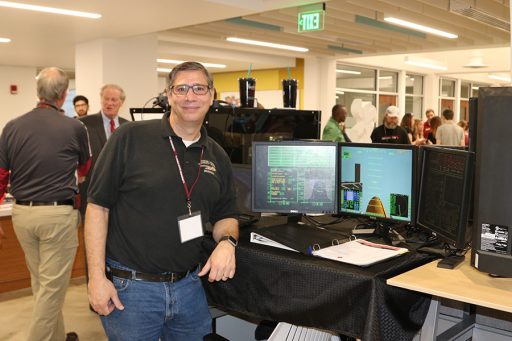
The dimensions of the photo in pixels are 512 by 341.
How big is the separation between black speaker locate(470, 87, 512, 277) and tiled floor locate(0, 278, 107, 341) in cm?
259

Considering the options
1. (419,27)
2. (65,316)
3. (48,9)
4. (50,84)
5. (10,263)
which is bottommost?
(65,316)

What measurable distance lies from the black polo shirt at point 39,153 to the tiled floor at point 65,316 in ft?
3.32

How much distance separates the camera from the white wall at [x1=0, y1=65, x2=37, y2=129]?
39.0 ft

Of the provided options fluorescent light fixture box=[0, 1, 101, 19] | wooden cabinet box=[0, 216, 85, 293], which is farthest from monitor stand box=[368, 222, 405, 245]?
fluorescent light fixture box=[0, 1, 101, 19]

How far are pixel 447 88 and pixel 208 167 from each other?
16.2 metres

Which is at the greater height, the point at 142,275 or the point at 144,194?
the point at 144,194

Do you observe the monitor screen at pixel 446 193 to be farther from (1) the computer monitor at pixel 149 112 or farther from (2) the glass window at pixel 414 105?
(2) the glass window at pixel 414 105

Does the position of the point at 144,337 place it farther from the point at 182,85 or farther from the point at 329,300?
the point at 182,85

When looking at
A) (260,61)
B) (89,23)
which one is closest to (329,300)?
(89,23)

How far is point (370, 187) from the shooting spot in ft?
7.46

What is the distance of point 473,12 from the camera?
20.5ft

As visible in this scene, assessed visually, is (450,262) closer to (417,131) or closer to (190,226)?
(190,226)

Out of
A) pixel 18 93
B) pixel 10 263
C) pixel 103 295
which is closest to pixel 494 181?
pixel 103 295

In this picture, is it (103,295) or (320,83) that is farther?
(320,83)
